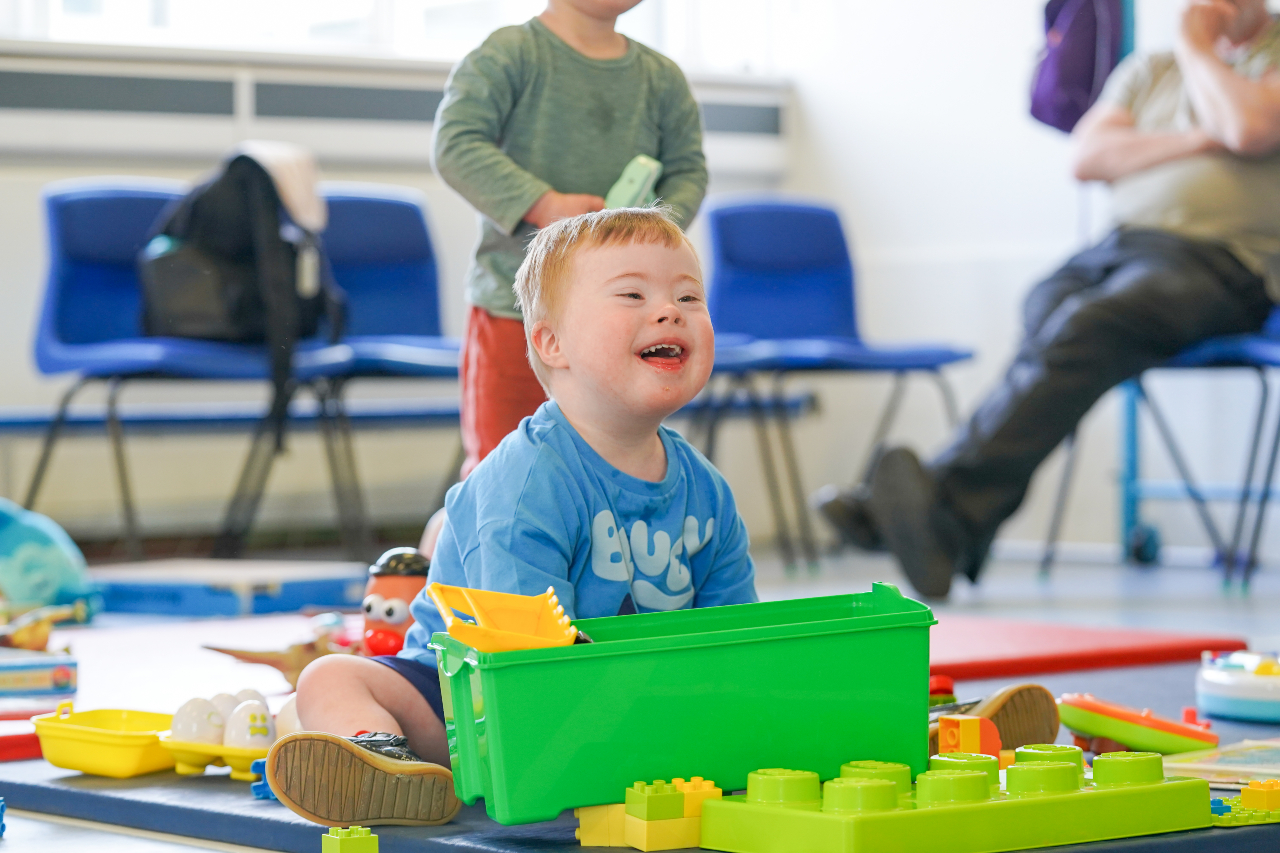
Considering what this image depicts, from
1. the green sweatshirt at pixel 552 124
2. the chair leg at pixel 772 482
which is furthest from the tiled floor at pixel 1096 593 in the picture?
the green sweatshirt at pixel 552 124

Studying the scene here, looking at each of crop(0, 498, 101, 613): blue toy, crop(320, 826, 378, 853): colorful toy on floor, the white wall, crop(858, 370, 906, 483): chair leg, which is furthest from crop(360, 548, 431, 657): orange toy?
the white wall

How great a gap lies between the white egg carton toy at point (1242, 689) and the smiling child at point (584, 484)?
26.7 inches

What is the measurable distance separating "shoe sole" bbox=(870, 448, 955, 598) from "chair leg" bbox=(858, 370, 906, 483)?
119 cm

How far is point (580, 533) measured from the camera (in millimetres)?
1316

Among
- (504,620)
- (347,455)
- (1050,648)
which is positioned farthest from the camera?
(347,455)

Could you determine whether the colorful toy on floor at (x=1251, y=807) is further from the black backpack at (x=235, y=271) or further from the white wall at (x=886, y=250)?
the white wall at (x=886, y=250)

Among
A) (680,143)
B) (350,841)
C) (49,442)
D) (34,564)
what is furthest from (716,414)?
(350,841)

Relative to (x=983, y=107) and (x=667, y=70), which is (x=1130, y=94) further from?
(x=667, y=70)

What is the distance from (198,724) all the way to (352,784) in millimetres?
348

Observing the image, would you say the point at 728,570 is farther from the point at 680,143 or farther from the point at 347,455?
the point at 347,455

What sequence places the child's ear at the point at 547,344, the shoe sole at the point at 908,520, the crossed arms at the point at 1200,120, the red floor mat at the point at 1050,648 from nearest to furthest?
the child's ear at the point at 547,344, the red floor mat at the point at 1050,648, the shoe sole at the point at 908,520, the crossed arms at the point at 1200,120

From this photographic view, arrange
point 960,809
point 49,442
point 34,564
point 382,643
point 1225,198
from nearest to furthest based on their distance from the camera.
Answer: point 960,809 → point 382,643 → point 34,564 → point 1225,198 → point 49,442

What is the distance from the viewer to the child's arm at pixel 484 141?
6.14 feet

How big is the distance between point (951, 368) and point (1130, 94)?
150 cm
